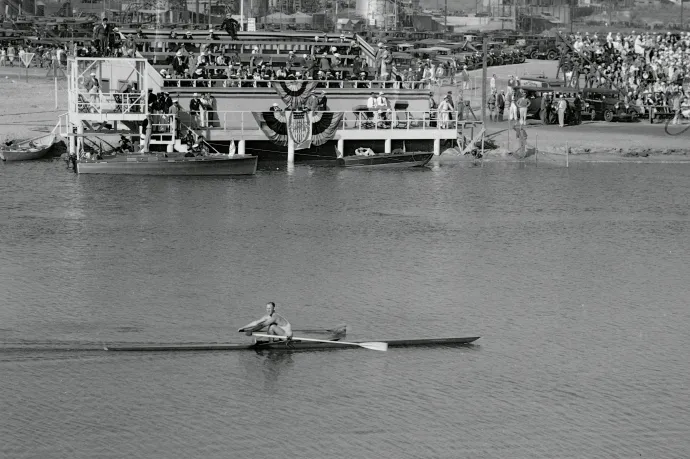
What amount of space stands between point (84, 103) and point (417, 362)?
28040 millimetres

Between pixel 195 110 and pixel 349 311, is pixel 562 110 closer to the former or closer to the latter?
pixel 195 110

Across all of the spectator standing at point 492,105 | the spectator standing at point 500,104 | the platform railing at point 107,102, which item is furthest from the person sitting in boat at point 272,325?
the spectator standing at point 500,104

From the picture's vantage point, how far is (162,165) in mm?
52500

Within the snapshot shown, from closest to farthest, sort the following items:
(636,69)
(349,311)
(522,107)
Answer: (349,311) < (522,107) < (636,69)

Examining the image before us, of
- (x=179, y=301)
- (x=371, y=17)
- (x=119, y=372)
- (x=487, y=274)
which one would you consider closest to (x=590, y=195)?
(x=487, y=274)

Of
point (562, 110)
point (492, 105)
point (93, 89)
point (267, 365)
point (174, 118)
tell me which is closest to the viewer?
point (267, 365)

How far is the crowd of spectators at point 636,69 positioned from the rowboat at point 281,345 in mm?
38348

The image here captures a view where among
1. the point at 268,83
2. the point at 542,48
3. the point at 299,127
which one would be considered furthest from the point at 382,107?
the point at 542,48

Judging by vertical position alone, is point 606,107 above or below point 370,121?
above

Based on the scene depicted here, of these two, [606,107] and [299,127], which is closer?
[299,127]

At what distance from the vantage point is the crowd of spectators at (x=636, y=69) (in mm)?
67750

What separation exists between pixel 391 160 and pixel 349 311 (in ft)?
74.9

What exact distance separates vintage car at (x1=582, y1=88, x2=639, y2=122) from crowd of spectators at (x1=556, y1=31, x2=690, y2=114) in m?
0.72

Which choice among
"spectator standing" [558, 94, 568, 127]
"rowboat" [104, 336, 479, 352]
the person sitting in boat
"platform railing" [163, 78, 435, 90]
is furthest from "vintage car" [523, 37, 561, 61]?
the person sitting in boat
